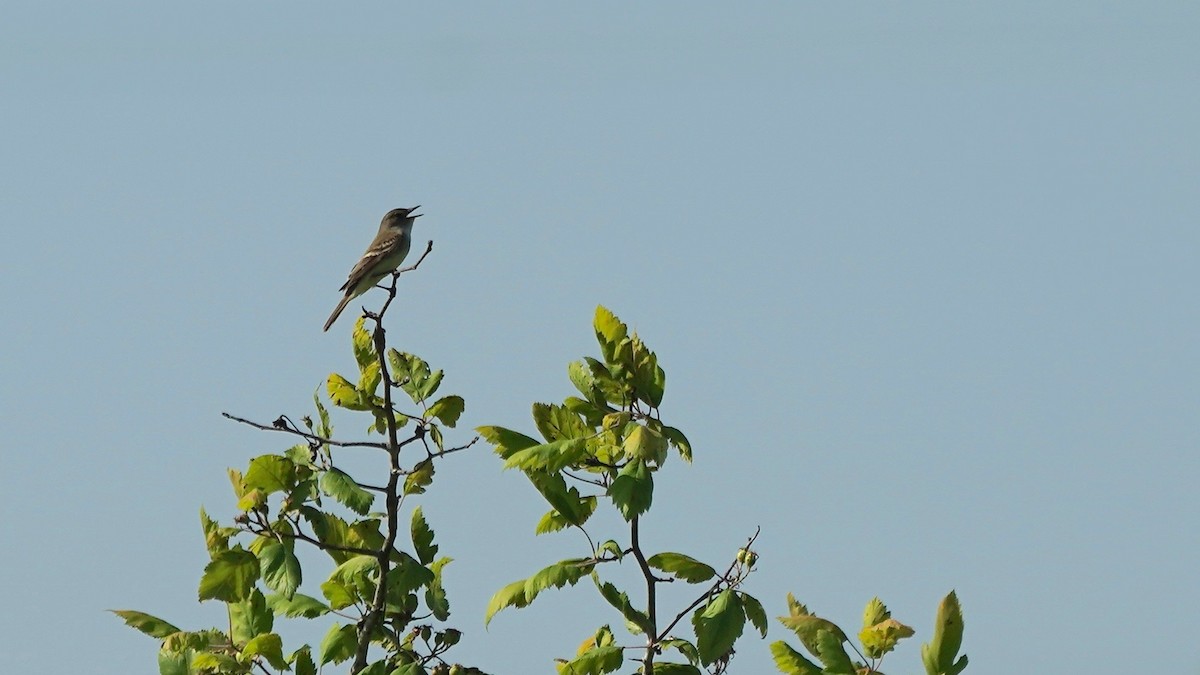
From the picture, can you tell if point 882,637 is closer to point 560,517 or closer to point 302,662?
point 560,517

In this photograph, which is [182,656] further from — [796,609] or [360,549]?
[796,609]

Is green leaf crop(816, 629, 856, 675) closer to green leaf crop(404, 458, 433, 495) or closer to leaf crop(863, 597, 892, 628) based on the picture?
leaf crop(863, 597, 892, 628)

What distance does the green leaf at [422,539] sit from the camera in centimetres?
870

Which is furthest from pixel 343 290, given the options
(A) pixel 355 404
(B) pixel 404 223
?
(A) pixel 355 404

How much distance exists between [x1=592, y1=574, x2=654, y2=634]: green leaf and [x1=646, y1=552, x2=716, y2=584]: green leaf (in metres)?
0.24

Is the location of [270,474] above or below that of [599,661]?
above

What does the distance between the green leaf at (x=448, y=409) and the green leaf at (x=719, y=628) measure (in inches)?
67.3

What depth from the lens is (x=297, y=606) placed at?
A: 855 centimetres

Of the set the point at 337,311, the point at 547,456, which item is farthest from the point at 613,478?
the point at 337,311

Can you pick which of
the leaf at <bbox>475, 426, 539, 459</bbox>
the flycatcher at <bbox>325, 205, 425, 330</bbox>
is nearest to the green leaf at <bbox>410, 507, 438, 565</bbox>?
the leaf at <bbox>475, 426, 539, 459</bbox>

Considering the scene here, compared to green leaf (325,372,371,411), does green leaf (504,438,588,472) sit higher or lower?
lower

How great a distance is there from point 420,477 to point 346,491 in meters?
0.44

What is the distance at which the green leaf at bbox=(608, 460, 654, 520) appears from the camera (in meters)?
7.13

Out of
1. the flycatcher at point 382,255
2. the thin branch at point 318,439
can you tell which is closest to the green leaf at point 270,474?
the thin branch at point 318,439
